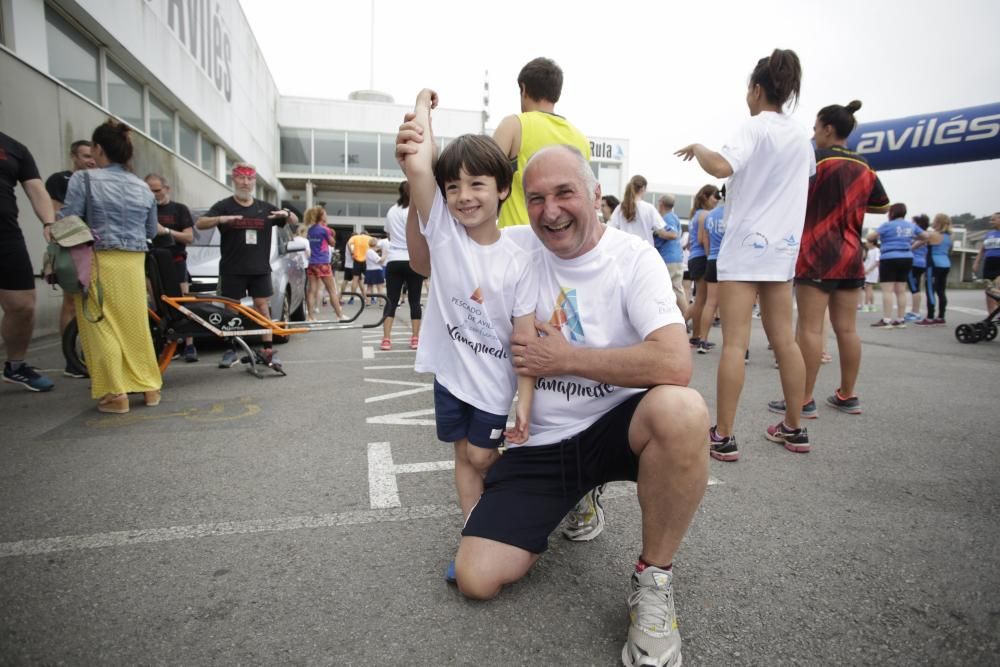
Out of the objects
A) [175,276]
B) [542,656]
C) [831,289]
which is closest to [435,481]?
[542,656]

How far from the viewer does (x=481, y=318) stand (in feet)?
6.12

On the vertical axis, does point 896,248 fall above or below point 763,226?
above

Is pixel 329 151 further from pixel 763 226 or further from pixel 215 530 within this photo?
pixel 215 530

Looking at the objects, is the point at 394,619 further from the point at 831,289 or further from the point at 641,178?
the point at 641,178

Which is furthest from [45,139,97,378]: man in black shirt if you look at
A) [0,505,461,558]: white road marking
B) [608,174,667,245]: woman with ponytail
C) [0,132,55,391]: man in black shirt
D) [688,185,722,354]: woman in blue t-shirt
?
[688,185,722,354]: woman in blue t-shirt

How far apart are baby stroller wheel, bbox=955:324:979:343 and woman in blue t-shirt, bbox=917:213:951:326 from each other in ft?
8.03

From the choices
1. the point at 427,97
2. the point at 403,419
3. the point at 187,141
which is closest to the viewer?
the point at 427,97

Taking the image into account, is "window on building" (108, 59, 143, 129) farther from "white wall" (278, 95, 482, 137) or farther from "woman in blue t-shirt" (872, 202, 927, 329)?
"white wall" (278, 95, 482, 137)

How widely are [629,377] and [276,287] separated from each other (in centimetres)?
589

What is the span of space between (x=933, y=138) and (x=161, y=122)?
49.1ft

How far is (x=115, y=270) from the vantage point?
12.2 feet

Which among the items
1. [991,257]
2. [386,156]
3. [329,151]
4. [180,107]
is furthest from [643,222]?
[329,151]

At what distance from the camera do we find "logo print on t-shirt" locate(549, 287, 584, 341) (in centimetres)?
177

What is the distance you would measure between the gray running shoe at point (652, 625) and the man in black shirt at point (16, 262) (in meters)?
4.57
